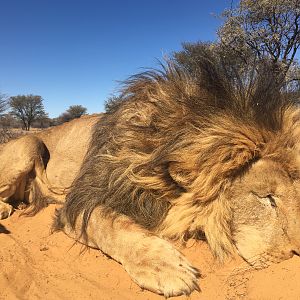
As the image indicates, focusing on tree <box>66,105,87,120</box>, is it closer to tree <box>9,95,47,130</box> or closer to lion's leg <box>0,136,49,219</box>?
tree <box>9,95,47,130</box>

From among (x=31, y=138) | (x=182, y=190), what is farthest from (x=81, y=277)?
(x=31, y=138)

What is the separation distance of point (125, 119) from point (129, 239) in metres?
1.26

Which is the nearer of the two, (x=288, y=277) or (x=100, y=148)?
(x=288, y=277)

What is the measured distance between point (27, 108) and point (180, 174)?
4207 cm

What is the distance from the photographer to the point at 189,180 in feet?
11.5

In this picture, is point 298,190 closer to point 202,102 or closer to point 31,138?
point 202,102

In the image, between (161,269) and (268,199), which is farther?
(268,199)

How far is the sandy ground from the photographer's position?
9.86ft

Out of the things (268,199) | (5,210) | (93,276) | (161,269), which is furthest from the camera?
(5,210)

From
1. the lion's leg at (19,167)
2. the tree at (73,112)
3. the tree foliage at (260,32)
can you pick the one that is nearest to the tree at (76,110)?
the tree at (73,112)

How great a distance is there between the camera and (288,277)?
2.99 metres

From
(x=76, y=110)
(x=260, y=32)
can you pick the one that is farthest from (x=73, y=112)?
(x=260, y=32)

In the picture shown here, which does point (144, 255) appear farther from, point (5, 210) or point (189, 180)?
point (5, 210)

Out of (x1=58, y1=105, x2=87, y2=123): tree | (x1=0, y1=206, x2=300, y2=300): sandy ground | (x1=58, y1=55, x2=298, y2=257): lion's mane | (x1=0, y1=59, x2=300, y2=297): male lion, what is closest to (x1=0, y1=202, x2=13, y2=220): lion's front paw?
(x1=0, y1=206, x2=300, y2=300): sandy ground
